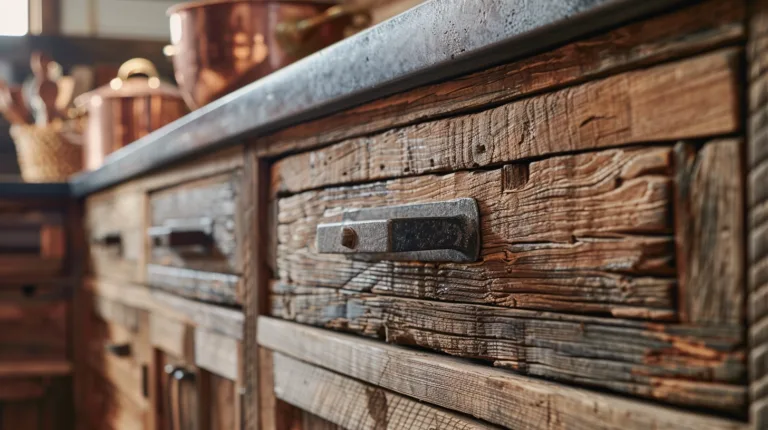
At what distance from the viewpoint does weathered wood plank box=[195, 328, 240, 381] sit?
0.90 meters

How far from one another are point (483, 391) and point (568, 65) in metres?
0.20

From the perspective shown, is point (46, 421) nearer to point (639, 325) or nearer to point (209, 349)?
point (209, 349)

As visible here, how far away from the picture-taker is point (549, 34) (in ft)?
1.34

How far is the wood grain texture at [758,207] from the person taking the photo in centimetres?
32

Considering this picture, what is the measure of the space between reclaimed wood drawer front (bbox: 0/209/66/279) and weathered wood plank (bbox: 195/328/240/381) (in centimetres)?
96

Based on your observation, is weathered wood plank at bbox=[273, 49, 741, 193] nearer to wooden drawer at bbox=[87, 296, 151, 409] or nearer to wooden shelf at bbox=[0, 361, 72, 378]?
wooden drawer at bbox=[87, 296, 151, 409]

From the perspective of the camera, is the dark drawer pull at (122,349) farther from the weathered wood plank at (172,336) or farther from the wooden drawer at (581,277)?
the wooden drawer at (581,277)

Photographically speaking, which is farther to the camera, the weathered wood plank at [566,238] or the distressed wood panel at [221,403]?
the distressed wood panel at [221,403]

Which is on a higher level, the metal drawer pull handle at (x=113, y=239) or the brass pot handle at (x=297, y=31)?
the brass pot handle at (x=297, y=31)

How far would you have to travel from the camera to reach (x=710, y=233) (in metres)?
0.35

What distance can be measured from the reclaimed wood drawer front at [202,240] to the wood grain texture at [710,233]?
61cm

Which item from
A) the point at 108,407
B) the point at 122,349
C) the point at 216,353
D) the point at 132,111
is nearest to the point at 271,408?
the point at 216,353

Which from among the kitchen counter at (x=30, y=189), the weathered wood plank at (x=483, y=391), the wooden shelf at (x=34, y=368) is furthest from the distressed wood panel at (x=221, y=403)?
the kitchen counter at (x=30, y=189)

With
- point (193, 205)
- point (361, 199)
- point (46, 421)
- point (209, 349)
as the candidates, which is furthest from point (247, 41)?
point (46, 421)
